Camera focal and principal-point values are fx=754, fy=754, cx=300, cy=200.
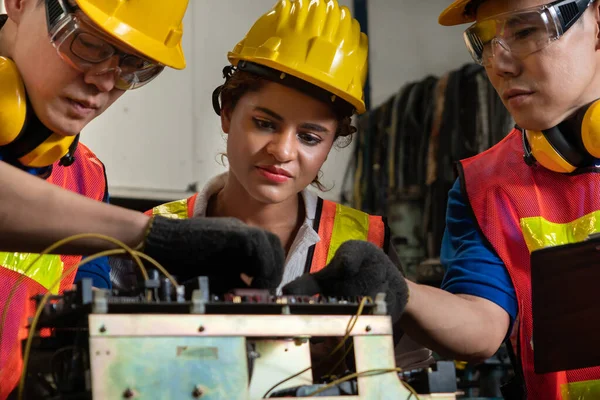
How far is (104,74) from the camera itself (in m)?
1.86

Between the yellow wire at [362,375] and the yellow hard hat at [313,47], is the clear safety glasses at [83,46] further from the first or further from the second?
the yellow wire at [362,375]

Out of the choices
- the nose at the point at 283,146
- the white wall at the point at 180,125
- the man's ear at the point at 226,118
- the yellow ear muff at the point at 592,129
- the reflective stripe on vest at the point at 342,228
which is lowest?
the reflective stripe on vest at the point at 342,228

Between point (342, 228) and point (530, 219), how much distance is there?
60 cm

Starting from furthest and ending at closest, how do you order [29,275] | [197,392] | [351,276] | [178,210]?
[178,210]
[29,275]
[351,276]
[197,392]

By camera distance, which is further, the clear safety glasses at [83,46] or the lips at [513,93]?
the lips at [513,93]

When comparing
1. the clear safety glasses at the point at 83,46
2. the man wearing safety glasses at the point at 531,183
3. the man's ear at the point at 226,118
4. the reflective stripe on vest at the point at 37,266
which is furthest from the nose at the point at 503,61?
the reflective stripe on vest at the point at 37,266

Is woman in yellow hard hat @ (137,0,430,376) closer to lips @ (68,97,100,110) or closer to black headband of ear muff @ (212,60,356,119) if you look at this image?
black headband of ear muff @ (212,60,356,119)

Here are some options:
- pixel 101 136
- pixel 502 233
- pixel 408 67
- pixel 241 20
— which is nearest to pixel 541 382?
pixel 502 233

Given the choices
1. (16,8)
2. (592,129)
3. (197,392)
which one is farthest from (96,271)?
(592,129)

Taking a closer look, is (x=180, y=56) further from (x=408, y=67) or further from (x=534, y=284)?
(x=408, y=67)

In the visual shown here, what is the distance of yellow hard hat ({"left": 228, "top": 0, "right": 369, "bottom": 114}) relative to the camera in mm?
2082

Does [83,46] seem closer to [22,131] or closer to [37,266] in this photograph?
[22,131]

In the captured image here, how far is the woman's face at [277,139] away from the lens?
2.08m

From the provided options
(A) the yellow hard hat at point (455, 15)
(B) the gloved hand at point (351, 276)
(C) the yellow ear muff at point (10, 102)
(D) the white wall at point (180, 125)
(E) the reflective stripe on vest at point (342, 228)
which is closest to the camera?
(B) the gloved hand at point (351, 276)
